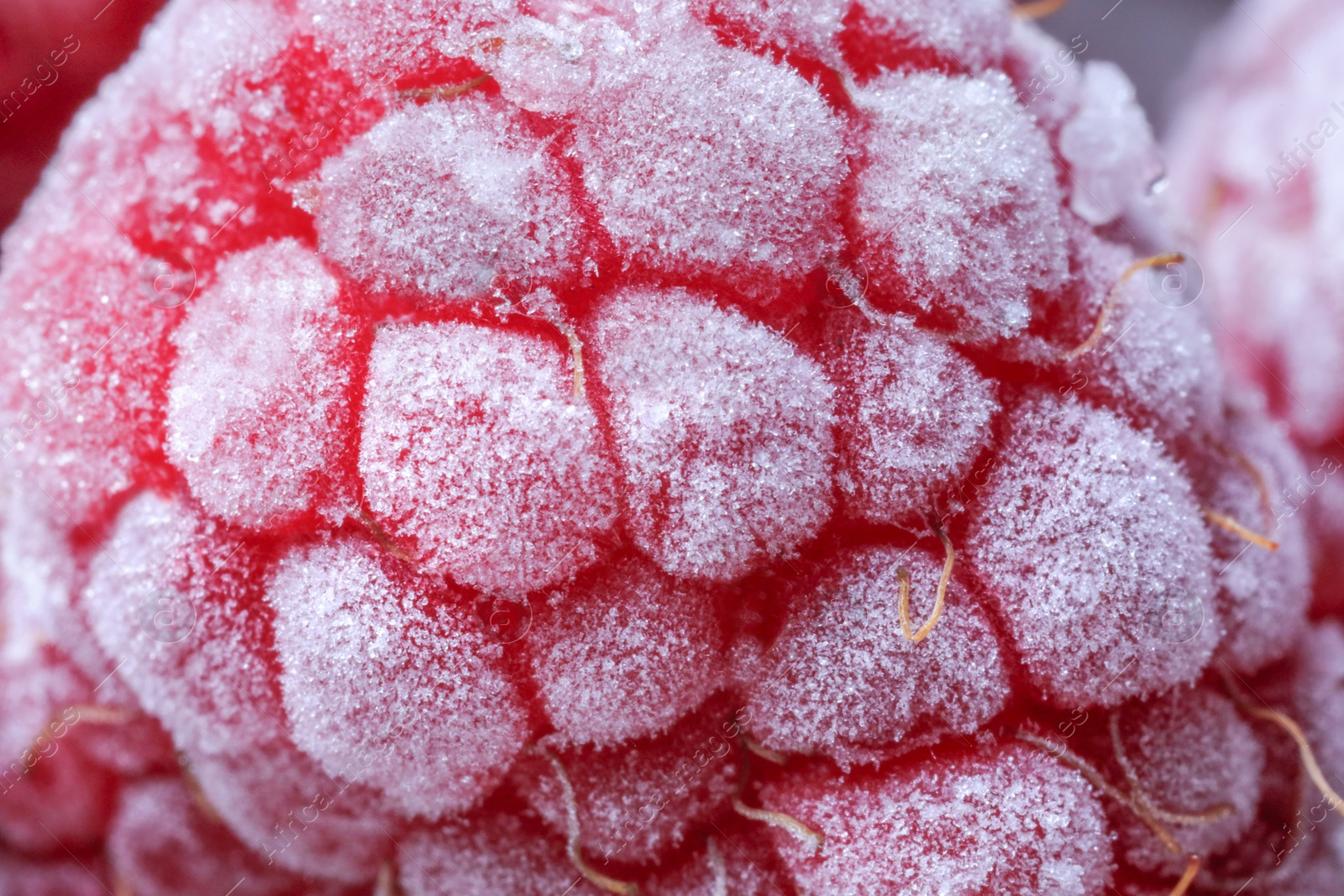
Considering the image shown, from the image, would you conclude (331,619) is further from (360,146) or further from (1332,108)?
(1332,108)

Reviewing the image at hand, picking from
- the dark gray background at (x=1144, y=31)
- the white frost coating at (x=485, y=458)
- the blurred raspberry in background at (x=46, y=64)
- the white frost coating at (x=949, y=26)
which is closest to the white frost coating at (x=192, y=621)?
the white frost coating at (x=485, y=458)

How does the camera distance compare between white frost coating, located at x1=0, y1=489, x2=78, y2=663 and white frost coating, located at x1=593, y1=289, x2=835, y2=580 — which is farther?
white frost coating, located at x1=0, y1=489, x2=78, y2=663

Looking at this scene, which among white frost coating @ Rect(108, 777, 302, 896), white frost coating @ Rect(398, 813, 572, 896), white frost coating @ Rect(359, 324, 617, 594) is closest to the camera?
white frost coating @ Rect(359, 324, 617, 594)

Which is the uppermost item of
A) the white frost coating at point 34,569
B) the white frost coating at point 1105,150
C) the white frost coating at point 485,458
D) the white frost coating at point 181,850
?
the white frost coating at point 485,458

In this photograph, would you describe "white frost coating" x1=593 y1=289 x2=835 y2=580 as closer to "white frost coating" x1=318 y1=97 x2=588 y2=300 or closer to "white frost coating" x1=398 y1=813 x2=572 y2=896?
"white frost coating" x1=318 y1=97 x2=588 y2=300

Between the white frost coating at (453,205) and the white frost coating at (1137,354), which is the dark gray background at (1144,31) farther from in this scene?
the white frost coating at (453,205)

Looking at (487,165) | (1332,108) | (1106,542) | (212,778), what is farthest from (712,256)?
(1332,108)

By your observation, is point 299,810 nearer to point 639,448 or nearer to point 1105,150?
point 639,448

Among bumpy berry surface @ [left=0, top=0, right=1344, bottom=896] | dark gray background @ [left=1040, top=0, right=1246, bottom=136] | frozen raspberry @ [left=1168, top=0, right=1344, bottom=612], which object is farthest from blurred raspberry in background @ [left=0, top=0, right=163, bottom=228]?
dark gray background @ [left=1040, top=0, right=1246, bottom=136]
